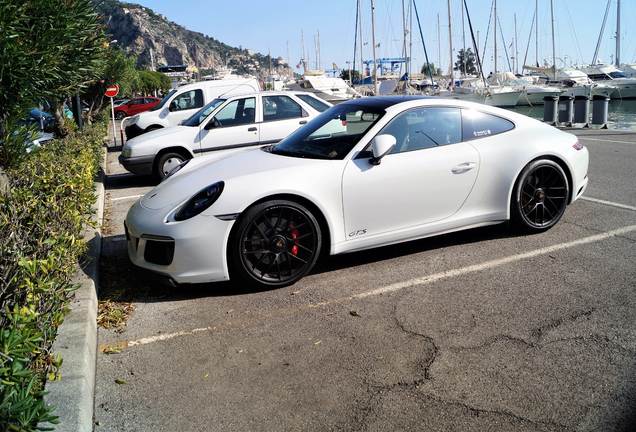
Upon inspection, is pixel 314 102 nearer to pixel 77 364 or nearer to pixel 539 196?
pixel 539 196

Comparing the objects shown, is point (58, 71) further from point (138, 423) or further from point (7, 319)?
point (138, 423)

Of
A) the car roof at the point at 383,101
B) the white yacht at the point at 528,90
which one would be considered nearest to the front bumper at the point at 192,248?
the car roof at the point at 383,101

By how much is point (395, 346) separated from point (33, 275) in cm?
211

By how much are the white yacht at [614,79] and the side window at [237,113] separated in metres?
37.9

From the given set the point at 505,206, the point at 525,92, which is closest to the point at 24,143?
the point at 505,206

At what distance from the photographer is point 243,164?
16.3 ft

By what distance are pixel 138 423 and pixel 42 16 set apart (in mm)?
3116

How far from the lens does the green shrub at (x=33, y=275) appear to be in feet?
6.91

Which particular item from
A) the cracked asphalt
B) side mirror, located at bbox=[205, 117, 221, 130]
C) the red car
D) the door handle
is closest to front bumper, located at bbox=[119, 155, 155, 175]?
side mirror, located at bbox=[205, 117, 221, 130]

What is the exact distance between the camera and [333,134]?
17.5 feet

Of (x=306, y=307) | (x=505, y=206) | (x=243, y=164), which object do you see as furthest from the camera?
(x=505, y=206)

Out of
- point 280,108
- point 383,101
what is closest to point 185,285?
point 383,101

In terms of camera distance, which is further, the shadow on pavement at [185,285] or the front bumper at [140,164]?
the front bumper at [140,164]

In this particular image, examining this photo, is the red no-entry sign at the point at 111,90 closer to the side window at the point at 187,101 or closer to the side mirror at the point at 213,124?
the side window at the point at 187,101
